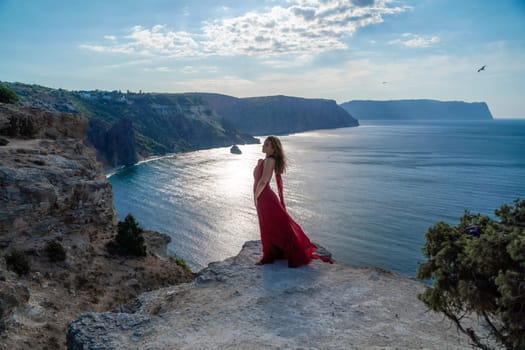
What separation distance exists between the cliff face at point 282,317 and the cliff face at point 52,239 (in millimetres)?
4016

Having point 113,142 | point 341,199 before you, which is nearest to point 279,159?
point 341,199

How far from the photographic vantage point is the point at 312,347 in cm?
654

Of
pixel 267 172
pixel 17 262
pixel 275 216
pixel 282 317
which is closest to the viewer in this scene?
pixel 282 317

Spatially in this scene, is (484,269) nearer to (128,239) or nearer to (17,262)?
(17,262)

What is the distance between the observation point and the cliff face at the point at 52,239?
441 inches

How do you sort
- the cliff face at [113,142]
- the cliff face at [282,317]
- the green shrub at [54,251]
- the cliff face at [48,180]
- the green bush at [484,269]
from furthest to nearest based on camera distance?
the cliff face at [113,142], the green shrub at [54,251], the cliff face at [48,180], the cliff face at [282,317], the green bush at [484,269]

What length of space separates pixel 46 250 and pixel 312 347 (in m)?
13.7

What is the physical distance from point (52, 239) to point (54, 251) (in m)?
0.81

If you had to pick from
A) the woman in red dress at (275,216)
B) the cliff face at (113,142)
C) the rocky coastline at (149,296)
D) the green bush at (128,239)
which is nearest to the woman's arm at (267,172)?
the woman in red dress at (275,216)

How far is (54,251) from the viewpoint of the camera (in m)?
16.2

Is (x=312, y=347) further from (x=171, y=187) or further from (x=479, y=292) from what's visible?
(x=171, y=187)

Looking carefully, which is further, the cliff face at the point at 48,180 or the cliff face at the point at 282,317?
the cliff face at the point at 48,180

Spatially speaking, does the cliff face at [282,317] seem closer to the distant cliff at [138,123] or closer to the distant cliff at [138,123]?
the distant cliff at [138,123]

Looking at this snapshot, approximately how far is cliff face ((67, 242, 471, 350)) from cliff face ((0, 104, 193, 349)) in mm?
4016
